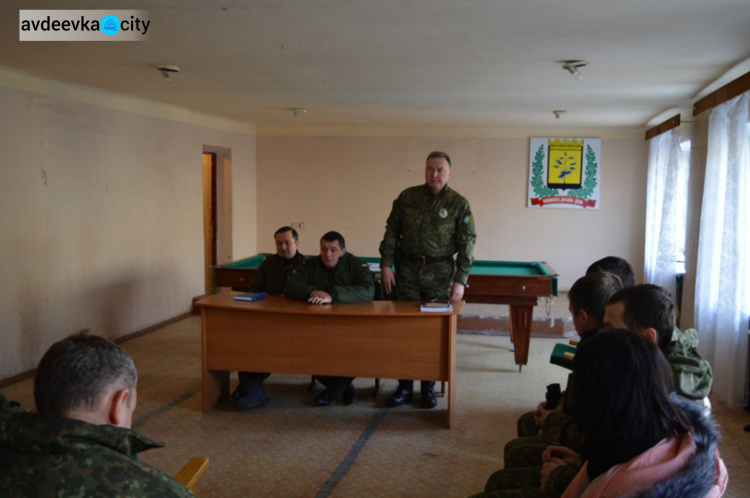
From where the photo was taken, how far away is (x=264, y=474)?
129 inches

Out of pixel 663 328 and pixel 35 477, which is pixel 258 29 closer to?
pixel 663 328

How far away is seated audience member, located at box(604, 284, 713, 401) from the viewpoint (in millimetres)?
1977

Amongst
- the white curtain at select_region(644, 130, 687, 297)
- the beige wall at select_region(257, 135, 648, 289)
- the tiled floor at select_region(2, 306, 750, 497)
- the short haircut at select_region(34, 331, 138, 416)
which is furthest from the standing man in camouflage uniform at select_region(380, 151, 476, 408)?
the beige wall at select_region(257, 135, 648, 289)

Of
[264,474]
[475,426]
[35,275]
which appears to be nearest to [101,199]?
[35,275]

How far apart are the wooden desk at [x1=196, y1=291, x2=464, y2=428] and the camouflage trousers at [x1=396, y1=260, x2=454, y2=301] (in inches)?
11.4

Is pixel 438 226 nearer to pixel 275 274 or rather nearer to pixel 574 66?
pixel 275 274

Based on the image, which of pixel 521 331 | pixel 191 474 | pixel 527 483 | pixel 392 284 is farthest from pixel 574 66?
pixel 191 474

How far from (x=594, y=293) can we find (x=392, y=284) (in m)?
2.10

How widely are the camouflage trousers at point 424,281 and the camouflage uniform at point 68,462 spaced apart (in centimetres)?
323

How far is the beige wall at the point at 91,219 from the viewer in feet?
15.7

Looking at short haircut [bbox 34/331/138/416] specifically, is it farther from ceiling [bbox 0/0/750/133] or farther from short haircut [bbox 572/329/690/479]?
ceiling [bbox 0/0/750/133]

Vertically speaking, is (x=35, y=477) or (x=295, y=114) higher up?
(x=295, y=114)

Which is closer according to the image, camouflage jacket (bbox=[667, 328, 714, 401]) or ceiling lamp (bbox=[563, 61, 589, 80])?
camouflage jacket (bbox=[667, 328, 714, 401])

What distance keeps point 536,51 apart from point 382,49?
955 mm
